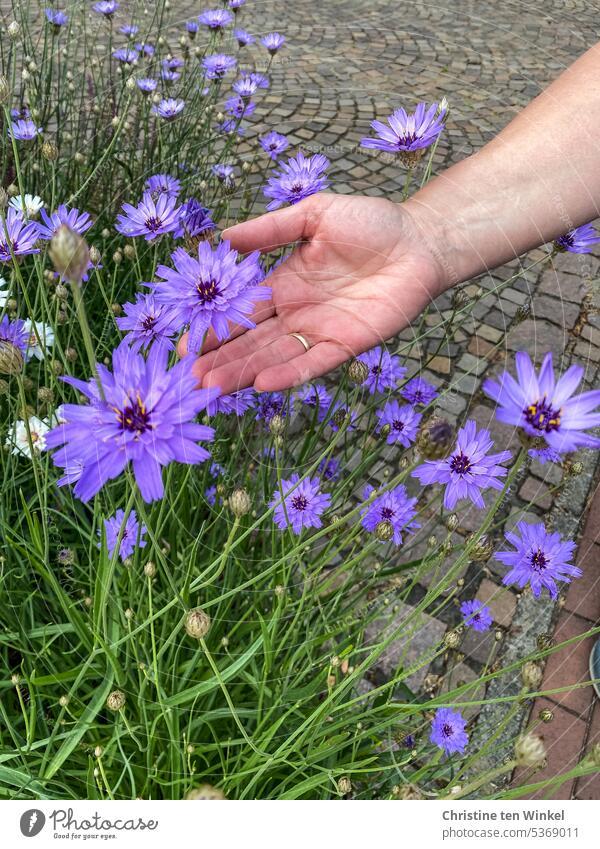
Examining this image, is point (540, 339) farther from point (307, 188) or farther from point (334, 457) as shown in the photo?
point (307, 188)

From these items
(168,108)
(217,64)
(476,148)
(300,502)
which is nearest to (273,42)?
(217,64)

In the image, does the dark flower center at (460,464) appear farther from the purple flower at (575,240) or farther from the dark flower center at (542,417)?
the purple flower at (575,240)

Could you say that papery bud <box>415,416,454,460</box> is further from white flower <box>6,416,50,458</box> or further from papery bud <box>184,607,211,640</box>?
white flower <box>6,416,50,458</box>

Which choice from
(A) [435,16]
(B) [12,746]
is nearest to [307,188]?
(B) [12,746]

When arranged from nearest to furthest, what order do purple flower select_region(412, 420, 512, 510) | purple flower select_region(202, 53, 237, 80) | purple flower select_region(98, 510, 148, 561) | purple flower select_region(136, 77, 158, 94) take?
purple flower select_region(412, 420, 512, 510), purple flower select_region(98, 510, 148, 561), purple flower select_region(202, 53, 237, 80), purple flower select_region(136, 77, 158, 94)

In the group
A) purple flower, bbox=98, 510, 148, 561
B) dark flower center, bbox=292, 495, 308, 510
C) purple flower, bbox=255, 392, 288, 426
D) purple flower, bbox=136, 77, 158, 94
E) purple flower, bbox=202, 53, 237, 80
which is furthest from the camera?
purple flower, bbox=136, 77, 158, 94

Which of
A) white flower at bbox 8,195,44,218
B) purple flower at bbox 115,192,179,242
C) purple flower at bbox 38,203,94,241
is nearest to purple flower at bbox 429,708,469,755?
purple flower at bbox 115,192,179,242

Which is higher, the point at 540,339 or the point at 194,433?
the point at 540,339
